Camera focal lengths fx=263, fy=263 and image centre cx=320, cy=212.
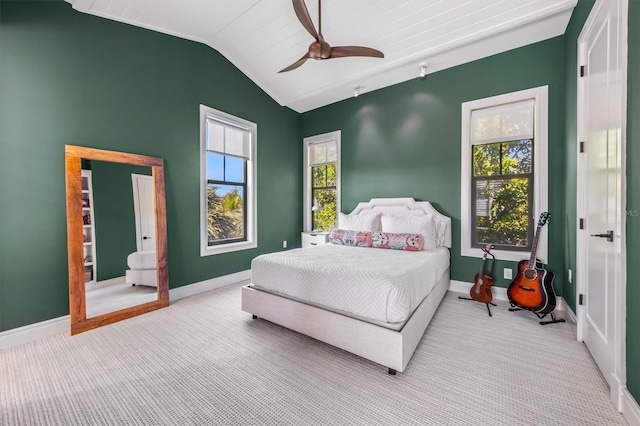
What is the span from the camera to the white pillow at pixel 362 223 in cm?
406

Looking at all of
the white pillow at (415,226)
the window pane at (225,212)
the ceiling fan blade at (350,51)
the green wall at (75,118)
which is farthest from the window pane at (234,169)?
the white pillow at (415,226)

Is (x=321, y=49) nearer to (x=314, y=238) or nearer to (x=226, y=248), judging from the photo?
(x=226, y=248)

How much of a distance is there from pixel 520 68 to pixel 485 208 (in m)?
1.80

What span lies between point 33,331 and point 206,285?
69.6 inches

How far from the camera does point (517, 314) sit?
2922 mm

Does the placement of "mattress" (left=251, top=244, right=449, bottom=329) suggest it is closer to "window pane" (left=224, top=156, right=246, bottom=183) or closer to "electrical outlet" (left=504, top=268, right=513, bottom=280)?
"electrical outlet" (left=504, top=268, right=513, bottom=280)

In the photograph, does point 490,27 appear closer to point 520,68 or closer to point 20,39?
point 520,68

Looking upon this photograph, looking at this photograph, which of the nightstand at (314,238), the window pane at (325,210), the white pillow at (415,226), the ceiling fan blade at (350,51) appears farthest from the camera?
the window pane at (325,210)

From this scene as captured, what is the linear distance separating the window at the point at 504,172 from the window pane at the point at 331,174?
2283mm

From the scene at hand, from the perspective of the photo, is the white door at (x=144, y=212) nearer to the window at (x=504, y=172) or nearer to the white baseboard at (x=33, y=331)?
the white baseboard at (x=33, y=331)

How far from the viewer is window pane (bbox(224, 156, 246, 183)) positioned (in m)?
4.36

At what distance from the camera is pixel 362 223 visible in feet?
13.5

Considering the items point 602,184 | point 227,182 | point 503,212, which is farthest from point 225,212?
point 602,184

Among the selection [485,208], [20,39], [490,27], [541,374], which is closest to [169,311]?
[20,39]
